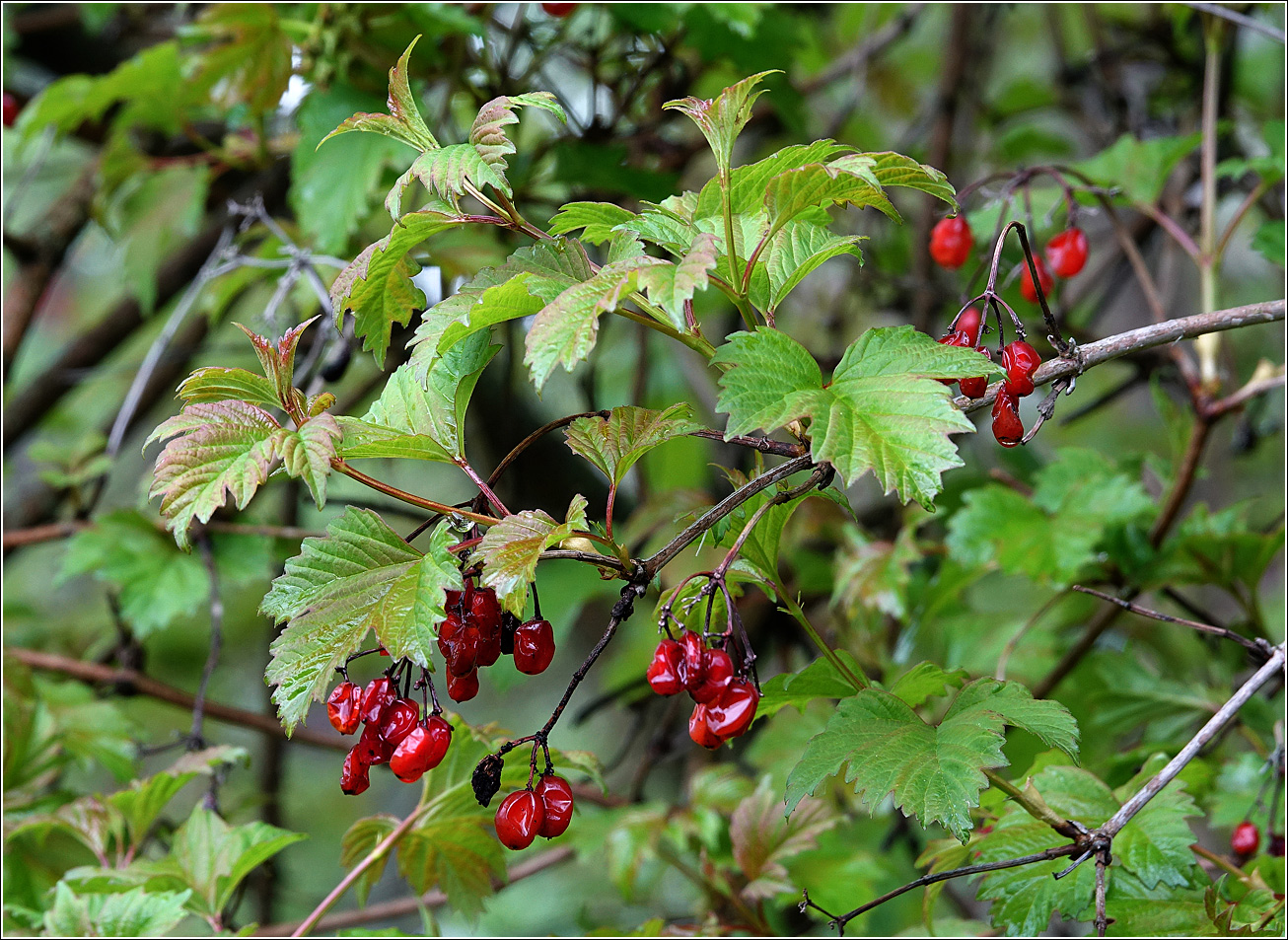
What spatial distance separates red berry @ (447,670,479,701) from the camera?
2.68 feet

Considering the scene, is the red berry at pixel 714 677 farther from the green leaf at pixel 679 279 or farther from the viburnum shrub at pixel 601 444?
the green leaf at pixel 679 279

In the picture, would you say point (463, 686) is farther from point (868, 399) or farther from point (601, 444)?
point (868, 399)

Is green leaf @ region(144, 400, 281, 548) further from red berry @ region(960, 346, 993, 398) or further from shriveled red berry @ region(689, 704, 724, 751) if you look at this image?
red berry @ region(960, 346, 993, 398)

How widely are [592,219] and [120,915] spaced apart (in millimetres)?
907

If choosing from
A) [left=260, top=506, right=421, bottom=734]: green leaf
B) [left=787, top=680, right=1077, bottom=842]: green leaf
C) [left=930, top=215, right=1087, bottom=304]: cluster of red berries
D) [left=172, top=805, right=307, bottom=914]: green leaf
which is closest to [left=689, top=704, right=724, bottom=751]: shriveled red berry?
[left=787, top=680, right=1077, bottom=842]: green leaf

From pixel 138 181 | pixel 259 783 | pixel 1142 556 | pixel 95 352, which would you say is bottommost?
pixel 259 783

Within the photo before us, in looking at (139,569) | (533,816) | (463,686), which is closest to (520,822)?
(533,816)

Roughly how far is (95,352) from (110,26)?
0.89 meters

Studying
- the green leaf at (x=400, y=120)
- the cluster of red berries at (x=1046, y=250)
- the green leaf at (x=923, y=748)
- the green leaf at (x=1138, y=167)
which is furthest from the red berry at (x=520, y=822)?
the green leaf at (x=1138, y=167)

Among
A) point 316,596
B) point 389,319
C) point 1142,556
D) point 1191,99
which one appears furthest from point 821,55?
point 316,596

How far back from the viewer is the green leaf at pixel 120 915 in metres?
1.09

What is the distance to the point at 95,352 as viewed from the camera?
7.72 feet

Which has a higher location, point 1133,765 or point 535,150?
point 535,150

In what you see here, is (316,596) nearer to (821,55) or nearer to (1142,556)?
(1142,556)
